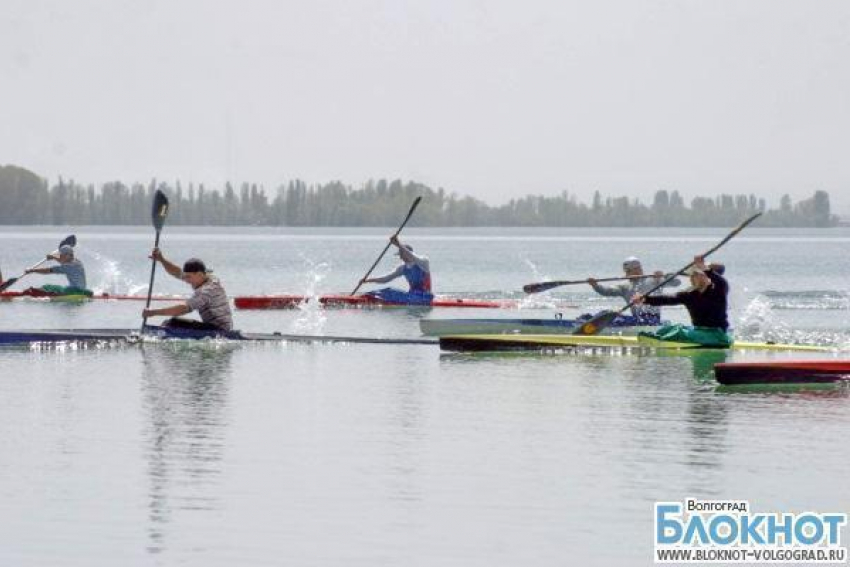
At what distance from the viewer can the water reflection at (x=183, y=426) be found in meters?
14.4

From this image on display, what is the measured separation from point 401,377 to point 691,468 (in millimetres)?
8624

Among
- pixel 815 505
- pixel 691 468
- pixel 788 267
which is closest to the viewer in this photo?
pixel 815 505

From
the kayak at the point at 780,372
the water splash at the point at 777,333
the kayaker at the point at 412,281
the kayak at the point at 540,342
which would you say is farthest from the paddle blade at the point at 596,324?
the kayaker at the point at 412,281

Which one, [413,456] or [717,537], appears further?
[413,456]

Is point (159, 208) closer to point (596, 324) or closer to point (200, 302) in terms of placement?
point (200, 302)

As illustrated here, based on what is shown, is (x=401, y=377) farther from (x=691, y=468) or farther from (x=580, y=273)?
(x=580, y=273)

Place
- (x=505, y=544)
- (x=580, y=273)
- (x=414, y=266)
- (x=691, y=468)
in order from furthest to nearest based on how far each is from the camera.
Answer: (x=580, y=273), (x=414, y=266), (x=691, y=468), (x=505, y=544)

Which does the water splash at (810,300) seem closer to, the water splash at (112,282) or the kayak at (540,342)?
the water splash at (112,282)

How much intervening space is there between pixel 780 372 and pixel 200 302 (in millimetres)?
8818

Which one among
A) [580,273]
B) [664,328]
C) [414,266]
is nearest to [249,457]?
[664,328]

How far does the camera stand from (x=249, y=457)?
54.9 feet

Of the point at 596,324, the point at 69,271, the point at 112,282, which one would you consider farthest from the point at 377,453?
the point at 112,282

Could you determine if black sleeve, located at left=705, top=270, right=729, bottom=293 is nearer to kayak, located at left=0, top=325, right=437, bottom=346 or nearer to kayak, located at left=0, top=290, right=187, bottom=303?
kayak, located at left=0, top=325, right=437, bottom=346

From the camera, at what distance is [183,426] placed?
61.8 ft
